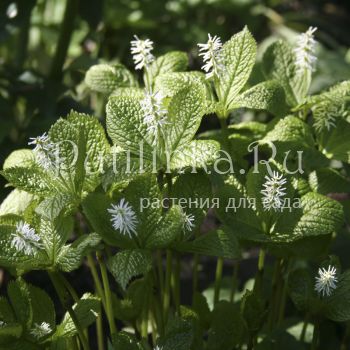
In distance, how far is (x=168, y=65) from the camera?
1.03 meters

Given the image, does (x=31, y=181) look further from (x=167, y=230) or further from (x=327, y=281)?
(x=327, y=281)

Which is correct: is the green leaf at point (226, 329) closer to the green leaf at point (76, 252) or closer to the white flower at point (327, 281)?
the white flower at point (327, 281)


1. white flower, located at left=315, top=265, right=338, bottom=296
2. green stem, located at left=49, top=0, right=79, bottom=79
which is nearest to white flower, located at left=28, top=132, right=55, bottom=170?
white flower, located at left=315, top=265, right=338, bottom=296

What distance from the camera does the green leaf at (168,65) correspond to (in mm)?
1029

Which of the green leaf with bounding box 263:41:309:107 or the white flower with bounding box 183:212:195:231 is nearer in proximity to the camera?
the white flower with bounding box 183:212:195:231

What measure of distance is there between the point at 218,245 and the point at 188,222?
46mm

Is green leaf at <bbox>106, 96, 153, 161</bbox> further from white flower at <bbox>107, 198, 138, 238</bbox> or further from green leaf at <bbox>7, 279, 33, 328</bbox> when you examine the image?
green leaf at <bbox>7, 279, 33, 328</bbox>

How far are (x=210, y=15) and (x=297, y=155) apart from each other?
A: 5.67 feet

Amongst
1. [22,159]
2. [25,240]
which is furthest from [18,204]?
[25,240]

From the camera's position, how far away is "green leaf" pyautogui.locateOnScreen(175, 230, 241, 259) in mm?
791

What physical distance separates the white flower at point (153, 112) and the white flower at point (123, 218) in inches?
3.7

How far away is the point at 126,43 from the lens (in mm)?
2236

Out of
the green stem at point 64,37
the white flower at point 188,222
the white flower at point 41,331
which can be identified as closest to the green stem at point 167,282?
the white flower at point 188,222

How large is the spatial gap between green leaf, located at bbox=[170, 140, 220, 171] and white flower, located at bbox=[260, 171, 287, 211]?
0.07 metres
